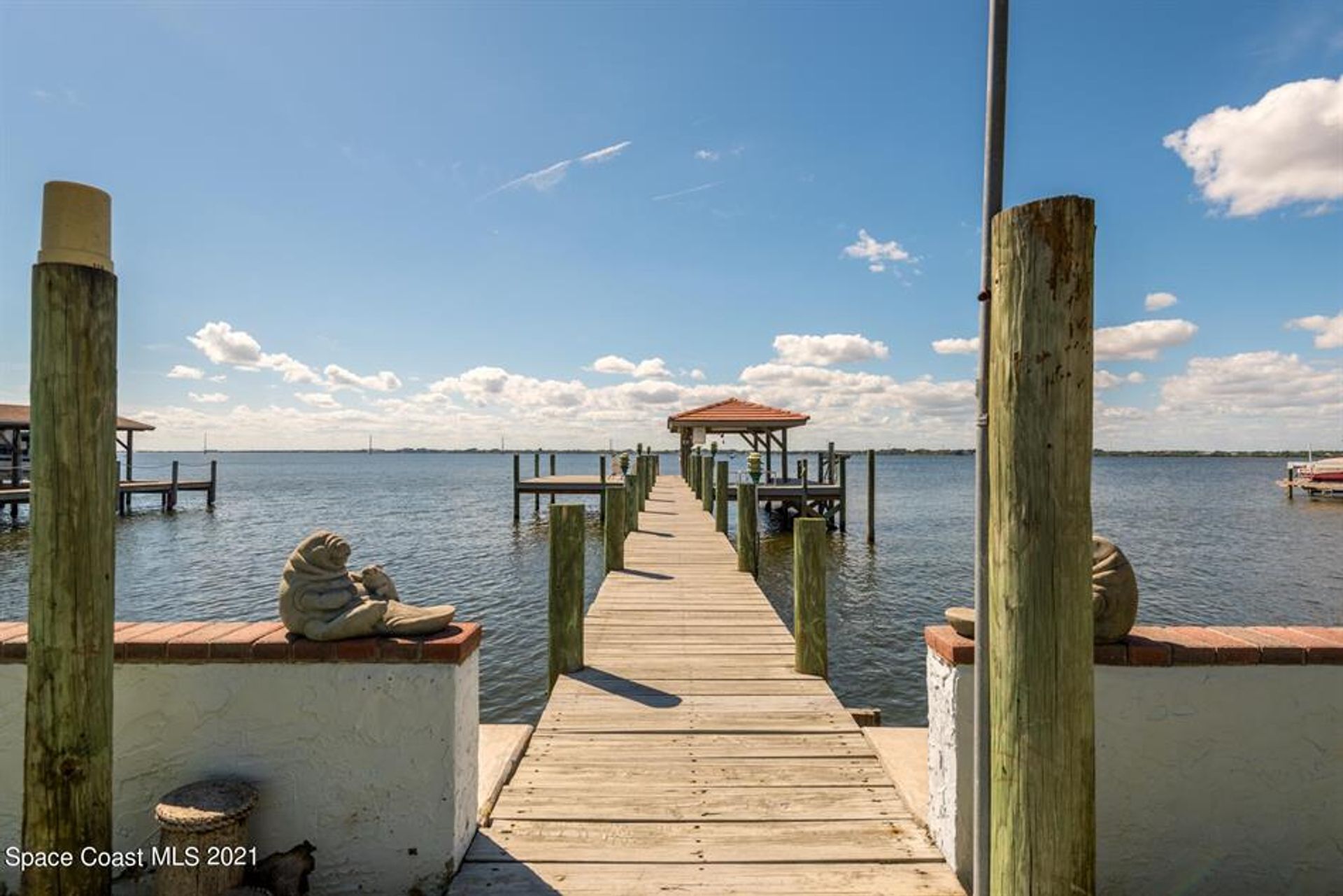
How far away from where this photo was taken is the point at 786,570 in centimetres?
1778

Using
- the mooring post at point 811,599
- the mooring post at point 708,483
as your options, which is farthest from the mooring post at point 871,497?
the mooring post at point 811,599

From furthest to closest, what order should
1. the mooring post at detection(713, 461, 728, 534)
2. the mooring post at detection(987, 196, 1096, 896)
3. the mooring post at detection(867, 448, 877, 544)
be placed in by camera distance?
the mooring post at detection(867, 448, 877, 544)
the mooring post at detection(713, 461, 728, 534)
the mooring post at detection(987, 196, 1096, 896)

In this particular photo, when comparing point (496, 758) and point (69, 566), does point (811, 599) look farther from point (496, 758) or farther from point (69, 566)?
point (69, 566)

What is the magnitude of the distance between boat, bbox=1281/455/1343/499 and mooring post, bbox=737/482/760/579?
52.9 m

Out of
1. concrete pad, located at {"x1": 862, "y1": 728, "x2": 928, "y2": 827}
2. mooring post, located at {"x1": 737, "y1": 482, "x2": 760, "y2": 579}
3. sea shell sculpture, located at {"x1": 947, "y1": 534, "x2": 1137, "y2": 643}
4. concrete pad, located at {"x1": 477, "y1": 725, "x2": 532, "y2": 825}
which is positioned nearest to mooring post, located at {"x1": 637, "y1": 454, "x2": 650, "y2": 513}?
mooring post, located at {"x1": 737, "y1": 482, "x2": 760, "y2": 579}

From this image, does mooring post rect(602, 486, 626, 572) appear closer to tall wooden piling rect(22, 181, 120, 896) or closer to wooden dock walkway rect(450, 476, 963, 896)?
wooden dock walkway rect(450, 476, 963, 896)

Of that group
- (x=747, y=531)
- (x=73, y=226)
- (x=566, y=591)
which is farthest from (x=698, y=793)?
(x=747, y=531)

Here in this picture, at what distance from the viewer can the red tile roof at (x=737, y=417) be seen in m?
23.5

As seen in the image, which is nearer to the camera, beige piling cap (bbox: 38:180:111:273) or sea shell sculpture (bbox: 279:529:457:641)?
beige piling cap (bbox: 38:180:111:273)

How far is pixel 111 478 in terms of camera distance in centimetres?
266

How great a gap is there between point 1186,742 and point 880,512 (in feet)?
115

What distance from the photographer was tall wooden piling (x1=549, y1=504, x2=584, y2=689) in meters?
5.65

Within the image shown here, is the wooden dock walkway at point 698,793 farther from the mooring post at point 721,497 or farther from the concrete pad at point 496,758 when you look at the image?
the mooring post at point 721,497

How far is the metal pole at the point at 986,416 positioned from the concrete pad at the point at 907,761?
1187 mm
